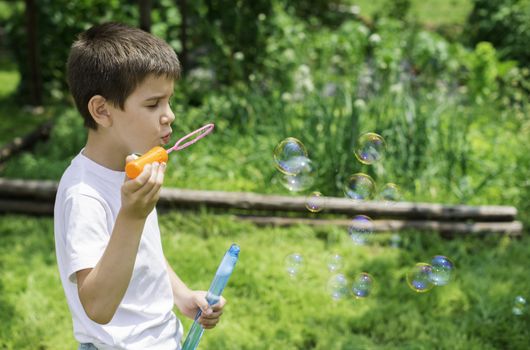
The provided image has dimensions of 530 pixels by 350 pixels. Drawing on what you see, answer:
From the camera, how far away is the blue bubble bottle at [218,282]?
1804mm

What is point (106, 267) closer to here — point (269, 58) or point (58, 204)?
point (58, 204)

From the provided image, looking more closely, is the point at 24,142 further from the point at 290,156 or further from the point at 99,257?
the point at 99,257

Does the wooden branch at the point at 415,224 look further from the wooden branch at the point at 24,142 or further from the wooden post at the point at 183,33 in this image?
the wooden post at the point at 183,33

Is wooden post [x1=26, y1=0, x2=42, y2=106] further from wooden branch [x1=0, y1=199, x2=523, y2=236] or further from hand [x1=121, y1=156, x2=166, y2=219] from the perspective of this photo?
hand [x1=121, y1=156, x2=166, y2=219]

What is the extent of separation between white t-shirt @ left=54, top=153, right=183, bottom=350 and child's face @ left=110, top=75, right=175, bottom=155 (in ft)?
0.36

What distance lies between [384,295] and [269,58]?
341 centimetres

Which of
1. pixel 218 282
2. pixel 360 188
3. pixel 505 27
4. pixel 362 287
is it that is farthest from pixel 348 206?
pixel 505 27

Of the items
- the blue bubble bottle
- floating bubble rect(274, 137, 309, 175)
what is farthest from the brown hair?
floating bubble rect(274, 137, 309, 175)

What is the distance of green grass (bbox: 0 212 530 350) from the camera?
3354mm

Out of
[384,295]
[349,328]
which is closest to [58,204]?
[349,328]

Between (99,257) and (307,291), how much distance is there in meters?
2.38

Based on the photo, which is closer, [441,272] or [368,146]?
[441,272]

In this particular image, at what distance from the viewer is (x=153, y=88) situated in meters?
1.71

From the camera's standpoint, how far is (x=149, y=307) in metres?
1.81
